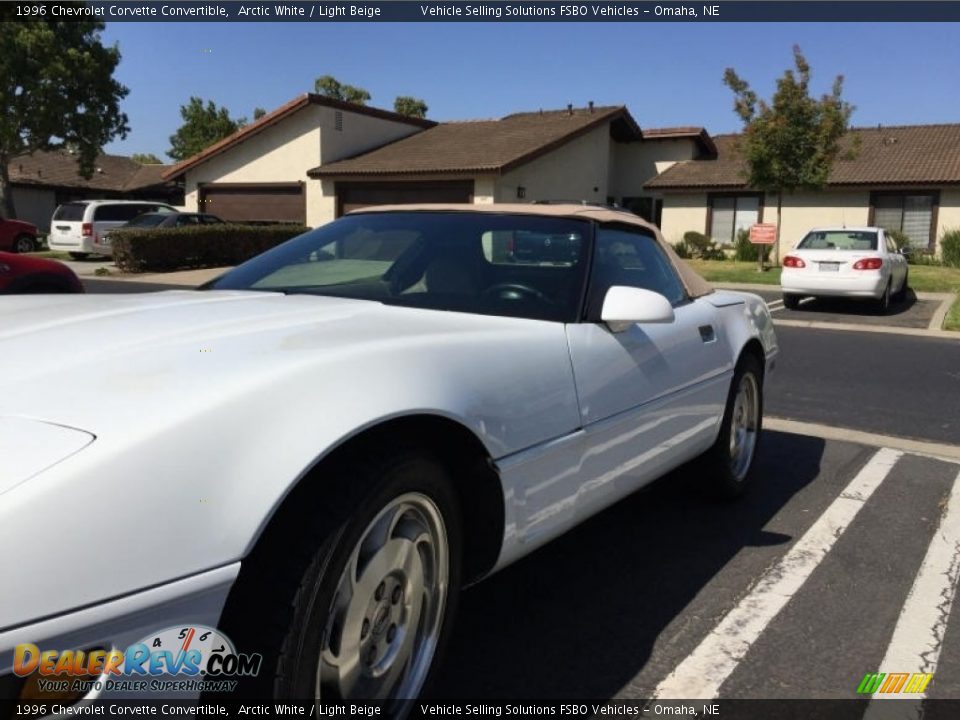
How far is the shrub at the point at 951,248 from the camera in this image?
951 inches

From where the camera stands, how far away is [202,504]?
1.61m

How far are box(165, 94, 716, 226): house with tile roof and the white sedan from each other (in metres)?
10.0

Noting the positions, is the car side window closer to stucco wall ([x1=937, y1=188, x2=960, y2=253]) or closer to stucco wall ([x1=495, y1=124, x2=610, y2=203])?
stucco wall ([x1=495, y1=124, x2=610, y2=203])

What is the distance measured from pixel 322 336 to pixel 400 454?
0.46m

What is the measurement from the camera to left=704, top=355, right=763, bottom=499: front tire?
4.20 m

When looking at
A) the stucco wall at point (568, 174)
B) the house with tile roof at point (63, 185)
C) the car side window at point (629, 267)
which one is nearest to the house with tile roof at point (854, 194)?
the stucco wall at point (568, 174)

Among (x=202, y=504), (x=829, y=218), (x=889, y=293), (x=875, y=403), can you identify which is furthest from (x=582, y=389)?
(x=829, y=218)

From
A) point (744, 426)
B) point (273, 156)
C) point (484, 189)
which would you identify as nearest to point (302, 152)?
point (273, 156)

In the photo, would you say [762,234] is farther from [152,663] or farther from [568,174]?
[152,663]

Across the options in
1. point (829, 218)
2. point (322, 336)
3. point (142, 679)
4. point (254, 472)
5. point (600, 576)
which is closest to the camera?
point (142, 679)

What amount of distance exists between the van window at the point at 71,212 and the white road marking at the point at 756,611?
2405cm

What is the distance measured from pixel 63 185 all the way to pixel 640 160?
2919 cm

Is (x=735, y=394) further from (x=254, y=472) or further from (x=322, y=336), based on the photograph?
(x=254, y=472)

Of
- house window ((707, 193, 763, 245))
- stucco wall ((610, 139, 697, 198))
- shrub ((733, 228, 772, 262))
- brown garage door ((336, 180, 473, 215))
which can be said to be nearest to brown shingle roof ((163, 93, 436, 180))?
brown garage door ((336, 180, 473, 215))
